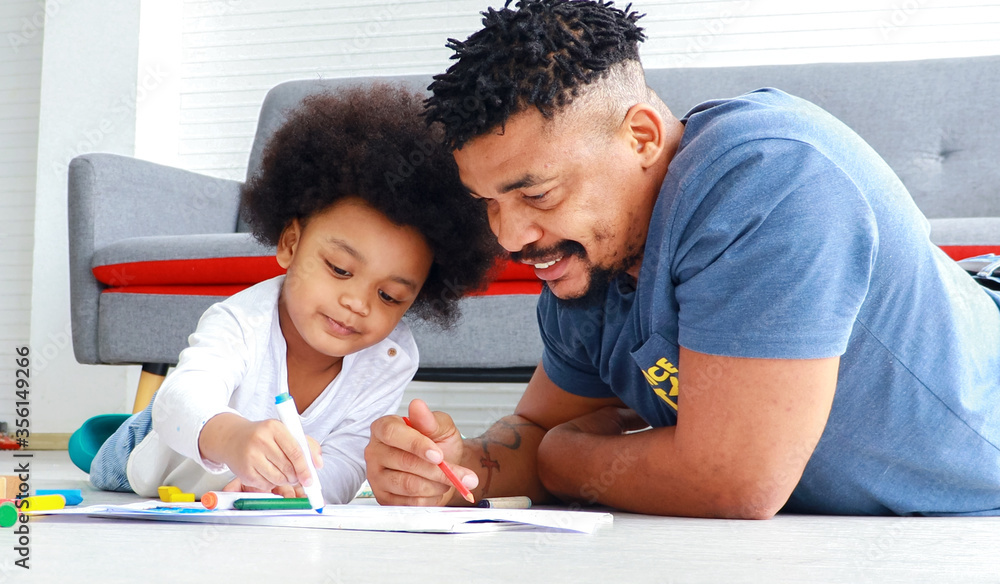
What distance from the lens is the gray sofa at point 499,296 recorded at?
220cm

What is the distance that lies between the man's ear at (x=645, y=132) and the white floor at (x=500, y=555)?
16.4 inches

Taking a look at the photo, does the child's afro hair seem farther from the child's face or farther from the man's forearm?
the man's forearm

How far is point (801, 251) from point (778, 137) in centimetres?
12

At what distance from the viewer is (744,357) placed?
84 centimetres

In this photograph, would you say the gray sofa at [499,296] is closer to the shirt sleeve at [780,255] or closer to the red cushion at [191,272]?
the red cushion at [191,272]

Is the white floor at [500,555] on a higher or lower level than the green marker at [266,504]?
higher

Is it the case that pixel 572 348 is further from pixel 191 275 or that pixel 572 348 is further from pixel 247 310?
pixel 191 275

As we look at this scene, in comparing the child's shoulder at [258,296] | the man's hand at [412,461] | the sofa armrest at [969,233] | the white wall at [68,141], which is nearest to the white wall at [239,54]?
the white wall at [68,141]

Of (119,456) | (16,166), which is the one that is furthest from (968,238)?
(16,166)

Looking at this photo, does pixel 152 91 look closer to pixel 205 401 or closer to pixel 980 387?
pixel 205 401

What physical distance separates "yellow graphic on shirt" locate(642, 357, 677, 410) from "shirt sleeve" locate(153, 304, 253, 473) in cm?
53

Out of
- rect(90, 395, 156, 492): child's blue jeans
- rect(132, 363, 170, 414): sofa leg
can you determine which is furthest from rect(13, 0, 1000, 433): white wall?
rect(90, 395, 156, 492): child's blue jeans

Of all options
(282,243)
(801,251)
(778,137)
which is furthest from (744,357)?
(282,243)

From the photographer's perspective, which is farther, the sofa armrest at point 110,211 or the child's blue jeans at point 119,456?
the sofa armrest at point 110,211
